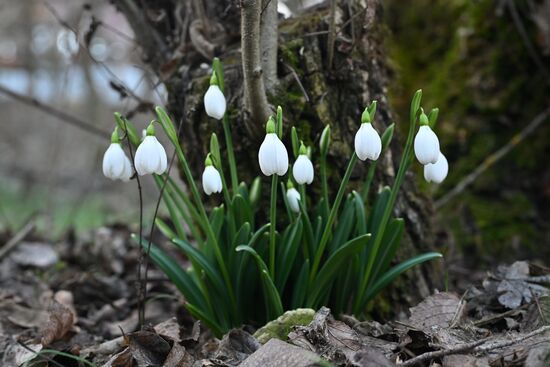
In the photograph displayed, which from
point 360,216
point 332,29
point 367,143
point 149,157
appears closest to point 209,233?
point 149,157

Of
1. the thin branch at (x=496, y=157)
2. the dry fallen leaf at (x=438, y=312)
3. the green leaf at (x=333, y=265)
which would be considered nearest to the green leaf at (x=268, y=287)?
the green leaf at (x=333, y=265)

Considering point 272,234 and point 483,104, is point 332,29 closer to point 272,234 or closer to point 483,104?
point 272,234

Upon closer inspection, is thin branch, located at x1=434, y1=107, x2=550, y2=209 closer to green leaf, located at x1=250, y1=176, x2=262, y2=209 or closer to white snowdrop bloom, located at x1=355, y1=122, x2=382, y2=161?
green leaf, located at x1=250, y1=176, x2=262, y2=209

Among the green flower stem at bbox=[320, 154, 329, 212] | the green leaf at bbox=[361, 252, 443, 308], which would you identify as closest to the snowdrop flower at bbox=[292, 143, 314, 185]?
the green flower stem at bbox=[320, 154, 329, 212]

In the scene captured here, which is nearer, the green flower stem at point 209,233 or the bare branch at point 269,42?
the green flower stem at point 209,233

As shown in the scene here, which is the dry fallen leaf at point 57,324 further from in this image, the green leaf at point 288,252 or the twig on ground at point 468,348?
the twig on ground at point 468,348
